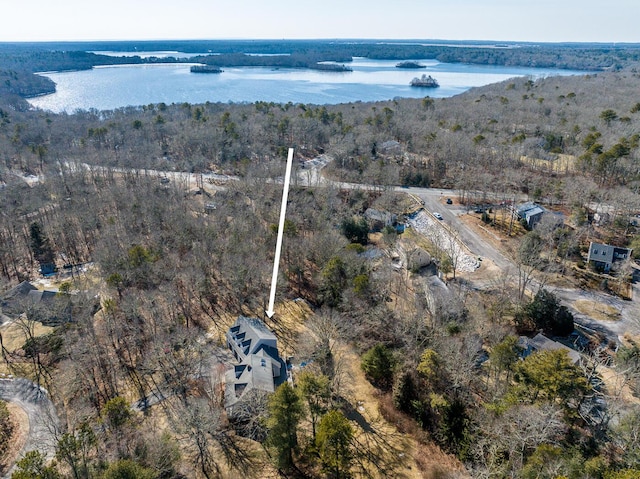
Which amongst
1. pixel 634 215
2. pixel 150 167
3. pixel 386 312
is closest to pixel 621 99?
pixel 634 215

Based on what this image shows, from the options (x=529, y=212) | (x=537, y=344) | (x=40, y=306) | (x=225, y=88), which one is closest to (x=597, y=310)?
(x=537, y=344)

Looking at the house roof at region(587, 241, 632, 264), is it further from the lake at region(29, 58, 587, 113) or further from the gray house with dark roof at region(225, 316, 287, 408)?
the lake at region(29, 58, 587, 113)

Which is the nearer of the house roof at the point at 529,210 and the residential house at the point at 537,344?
the residential house at the point at 537,344

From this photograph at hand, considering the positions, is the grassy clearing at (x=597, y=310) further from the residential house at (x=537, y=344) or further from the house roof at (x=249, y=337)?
the house roof at (x=249, y=337)

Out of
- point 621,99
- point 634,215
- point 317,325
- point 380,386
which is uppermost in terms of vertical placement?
point 621,99

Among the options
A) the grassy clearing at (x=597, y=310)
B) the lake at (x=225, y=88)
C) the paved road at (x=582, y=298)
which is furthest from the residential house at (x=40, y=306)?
the lake at (x=225, y=88)

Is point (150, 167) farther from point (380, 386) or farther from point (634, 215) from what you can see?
point (634, 215)

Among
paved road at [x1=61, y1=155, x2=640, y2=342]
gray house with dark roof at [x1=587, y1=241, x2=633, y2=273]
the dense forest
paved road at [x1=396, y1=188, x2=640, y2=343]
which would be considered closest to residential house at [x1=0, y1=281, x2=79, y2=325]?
the dense forest
